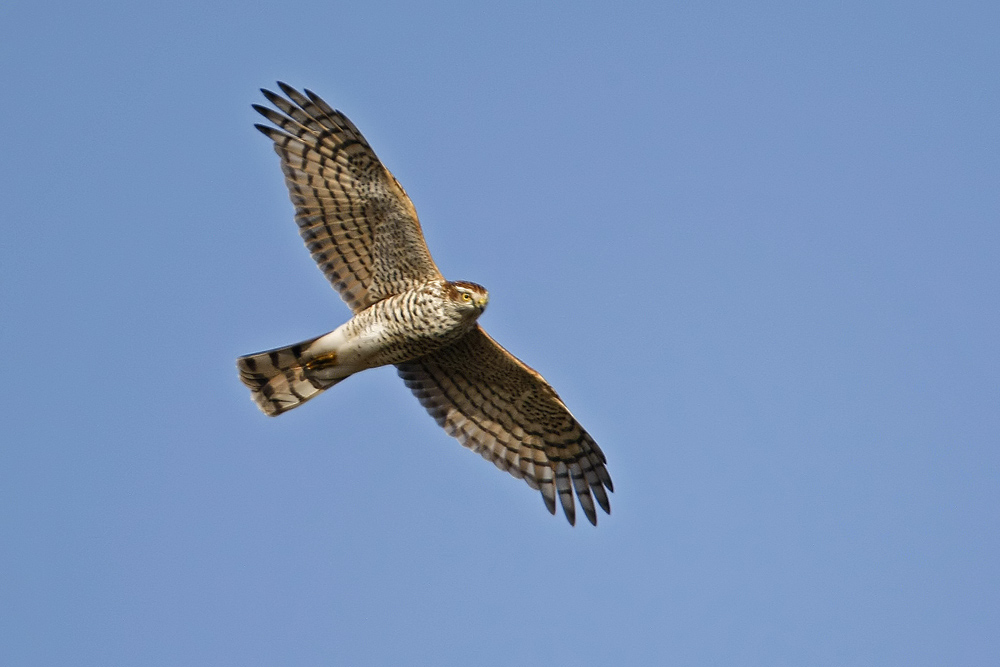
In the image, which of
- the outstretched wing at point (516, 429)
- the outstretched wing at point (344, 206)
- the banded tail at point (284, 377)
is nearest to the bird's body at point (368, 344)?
the banded tail at point (284, 377)

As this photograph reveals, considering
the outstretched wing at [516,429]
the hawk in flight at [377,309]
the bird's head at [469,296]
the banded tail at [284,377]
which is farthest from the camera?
the outstretched wing at [516,429]

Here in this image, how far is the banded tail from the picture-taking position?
44.6ft

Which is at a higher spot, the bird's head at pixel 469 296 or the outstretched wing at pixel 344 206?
the outstretched wing at pixel 344 206

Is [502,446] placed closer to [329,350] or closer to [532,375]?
[532,375]

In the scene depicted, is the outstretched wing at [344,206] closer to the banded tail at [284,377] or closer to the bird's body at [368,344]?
the bird's body at [368,344]

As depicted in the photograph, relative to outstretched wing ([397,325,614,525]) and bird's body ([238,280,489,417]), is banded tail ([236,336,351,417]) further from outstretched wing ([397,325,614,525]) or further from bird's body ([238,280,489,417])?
outstretched wing ([397,325,614,525])

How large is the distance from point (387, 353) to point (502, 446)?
65.4 inches

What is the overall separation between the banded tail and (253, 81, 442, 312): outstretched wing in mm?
655

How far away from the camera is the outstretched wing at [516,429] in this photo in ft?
46.5

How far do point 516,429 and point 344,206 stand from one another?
8.90 feet

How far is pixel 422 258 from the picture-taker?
43.3ft

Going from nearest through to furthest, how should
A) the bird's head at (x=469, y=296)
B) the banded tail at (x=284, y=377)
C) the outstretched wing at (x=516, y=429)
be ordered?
the bird's head at (x=469, y=296), the banded tail at (x=284, y=377), the outstretched wing at (x=516, y=429)

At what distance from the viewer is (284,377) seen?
1373 cm

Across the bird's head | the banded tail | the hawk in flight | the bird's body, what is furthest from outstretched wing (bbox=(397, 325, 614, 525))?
the bird's head
